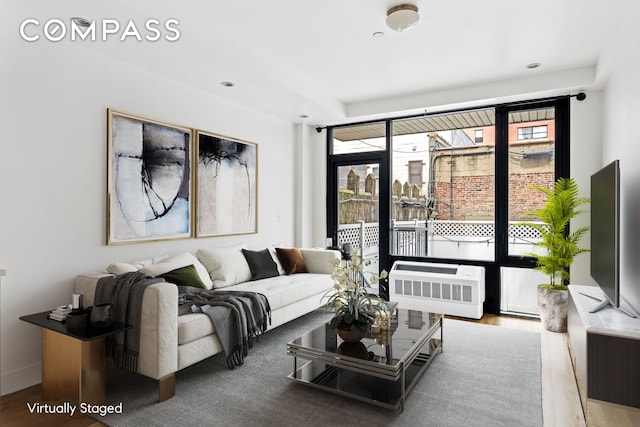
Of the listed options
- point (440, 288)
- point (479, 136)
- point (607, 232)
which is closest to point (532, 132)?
point (479, 136)

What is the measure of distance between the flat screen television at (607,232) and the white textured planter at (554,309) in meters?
0.87

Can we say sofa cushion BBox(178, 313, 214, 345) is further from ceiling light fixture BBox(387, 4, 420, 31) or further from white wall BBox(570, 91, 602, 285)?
white wall BBox(570, 91, 602, 285)

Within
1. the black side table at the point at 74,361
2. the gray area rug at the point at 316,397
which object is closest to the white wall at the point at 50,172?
the black side table at the point at 74,361

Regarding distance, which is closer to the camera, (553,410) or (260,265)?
(553,410)

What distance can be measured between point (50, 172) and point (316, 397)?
8.27 ft

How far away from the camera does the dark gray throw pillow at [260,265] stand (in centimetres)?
406

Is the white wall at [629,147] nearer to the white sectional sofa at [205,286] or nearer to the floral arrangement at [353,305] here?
the floral arrangement at [353,305]

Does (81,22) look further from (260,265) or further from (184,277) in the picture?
(260,265)

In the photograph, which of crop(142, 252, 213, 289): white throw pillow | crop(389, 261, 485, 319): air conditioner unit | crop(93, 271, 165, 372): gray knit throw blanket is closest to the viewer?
crop(93, 271, 165, 372): gray knit throw blanket

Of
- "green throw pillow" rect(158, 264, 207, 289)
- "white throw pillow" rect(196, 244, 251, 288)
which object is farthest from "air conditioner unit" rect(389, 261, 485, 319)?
"green throw pillow" rect(158, 264, 207, 289)

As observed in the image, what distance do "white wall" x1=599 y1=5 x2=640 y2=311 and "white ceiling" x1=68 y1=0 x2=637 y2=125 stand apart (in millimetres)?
206

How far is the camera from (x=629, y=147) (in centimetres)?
294

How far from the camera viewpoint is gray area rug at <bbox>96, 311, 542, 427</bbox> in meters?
2.20

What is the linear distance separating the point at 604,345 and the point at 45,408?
3.35m
